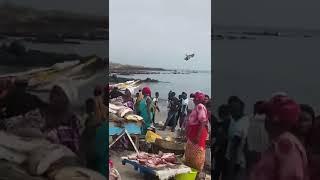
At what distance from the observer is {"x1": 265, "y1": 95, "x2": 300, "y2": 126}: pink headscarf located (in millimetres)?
3191

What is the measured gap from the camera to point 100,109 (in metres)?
3.39

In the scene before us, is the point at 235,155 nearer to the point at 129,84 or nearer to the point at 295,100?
the point at 295,100

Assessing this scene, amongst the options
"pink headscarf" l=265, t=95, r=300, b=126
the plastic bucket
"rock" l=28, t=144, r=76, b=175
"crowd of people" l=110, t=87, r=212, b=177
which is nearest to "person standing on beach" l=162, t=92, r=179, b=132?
"crowd of people" l=110, t=87, r=212, b=177

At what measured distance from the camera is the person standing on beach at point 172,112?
405 cm

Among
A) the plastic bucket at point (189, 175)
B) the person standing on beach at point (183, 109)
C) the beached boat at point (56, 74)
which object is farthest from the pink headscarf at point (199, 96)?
the beached boat at point (56, 74)

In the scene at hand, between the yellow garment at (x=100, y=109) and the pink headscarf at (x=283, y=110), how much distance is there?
117 cm

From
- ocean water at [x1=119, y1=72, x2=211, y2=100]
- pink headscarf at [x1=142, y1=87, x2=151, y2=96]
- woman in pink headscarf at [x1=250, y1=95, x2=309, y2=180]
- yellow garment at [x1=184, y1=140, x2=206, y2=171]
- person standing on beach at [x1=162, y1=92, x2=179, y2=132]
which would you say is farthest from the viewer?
pink headscarf at [x1=142, y1=87, x2=151, y2=96]

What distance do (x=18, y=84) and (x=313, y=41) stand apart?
214 centimetres

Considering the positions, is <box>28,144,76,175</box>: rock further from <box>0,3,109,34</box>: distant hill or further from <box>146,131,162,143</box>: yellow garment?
<box>146,131,162,143</box>: yellow garment

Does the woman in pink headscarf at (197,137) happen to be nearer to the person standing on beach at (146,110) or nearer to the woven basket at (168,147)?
the woven basket at (168,147)

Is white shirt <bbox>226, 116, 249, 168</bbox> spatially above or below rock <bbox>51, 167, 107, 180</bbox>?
above

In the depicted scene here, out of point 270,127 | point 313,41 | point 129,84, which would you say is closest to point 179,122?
point 129,84

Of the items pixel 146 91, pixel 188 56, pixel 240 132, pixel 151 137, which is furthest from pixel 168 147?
pixel 240 132

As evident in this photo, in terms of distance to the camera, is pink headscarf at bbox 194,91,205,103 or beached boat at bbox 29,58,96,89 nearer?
beached boat at bbox 29,58,96,89
